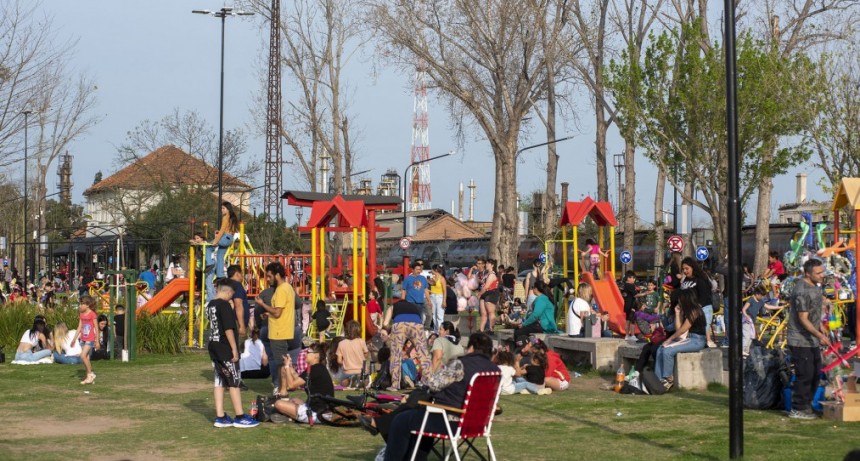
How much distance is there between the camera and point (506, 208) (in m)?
40.8

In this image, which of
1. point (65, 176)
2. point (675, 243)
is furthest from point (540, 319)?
point (65, 176)

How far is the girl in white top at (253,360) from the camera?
60.1 feet

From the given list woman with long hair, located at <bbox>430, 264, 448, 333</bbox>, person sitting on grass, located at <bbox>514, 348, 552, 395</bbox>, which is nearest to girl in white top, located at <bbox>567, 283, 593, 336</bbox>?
person sitting on grass, located at <bbox>514, 348, 552, 395</bbox>

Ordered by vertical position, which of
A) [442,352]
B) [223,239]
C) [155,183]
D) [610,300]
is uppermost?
[155,183]

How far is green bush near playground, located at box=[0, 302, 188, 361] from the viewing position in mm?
23828

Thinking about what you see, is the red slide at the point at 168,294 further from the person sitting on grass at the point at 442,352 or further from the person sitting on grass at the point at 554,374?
the person sitting on grass at the point at 442,352

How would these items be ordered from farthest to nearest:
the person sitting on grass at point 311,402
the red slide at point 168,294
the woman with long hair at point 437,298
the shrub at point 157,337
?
1. the woman with long hair at point 437,298
2. the red slide at point 168,294
3. the shrub at point 157,337
4. the person sitting on grass at point 311,402

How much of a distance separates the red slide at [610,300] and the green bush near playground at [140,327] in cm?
803

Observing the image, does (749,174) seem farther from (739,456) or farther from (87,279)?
(87,279)

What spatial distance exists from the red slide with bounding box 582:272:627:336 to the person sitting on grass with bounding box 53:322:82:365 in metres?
9.23

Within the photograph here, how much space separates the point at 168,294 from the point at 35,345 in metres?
4.91

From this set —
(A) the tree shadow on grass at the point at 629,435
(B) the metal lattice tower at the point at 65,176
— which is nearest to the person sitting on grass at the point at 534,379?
(A) the tree shadow on grass at the point at 629,435

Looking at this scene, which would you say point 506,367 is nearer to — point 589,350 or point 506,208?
point 589,350

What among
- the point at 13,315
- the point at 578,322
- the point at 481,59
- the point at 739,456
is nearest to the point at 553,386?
the point at 578,322
